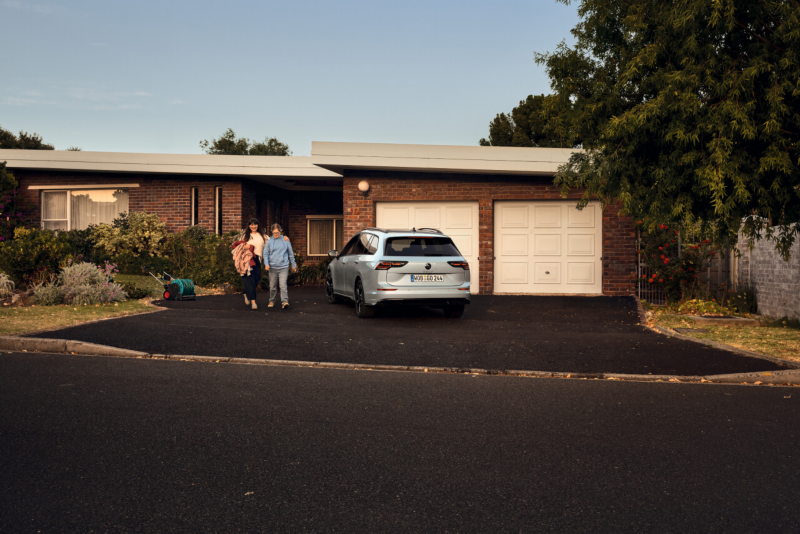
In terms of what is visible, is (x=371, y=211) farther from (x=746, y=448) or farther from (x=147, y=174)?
(x=746, y=448)

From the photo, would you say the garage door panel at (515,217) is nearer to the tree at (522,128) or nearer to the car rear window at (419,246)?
the car rear window at (419,246)

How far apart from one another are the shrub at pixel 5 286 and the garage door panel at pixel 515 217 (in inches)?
437

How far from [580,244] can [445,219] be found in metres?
3.50

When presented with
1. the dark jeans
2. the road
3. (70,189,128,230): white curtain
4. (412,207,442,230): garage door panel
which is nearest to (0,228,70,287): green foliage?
the dark jeans

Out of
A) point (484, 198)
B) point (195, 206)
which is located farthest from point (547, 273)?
point (195, 206)

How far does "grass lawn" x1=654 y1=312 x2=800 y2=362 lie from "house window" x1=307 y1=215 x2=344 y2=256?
42.6 ft

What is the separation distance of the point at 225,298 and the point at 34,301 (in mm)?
4063

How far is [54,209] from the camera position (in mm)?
20547

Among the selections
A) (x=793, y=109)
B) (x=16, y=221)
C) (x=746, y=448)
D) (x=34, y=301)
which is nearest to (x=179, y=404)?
(x=746, y=448)

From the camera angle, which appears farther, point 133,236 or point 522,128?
point 522,128

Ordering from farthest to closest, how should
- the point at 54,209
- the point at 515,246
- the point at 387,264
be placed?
the point at 54,209 → the point at 515,246 → the point at 387,264

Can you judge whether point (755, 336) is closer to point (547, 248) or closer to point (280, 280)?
point (547, 248)

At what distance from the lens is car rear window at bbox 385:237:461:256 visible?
36.7 ft

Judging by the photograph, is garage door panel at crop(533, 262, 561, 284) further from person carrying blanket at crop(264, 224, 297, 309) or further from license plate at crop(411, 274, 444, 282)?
person carrying blanket at crop(264, 224, 297, 309)
